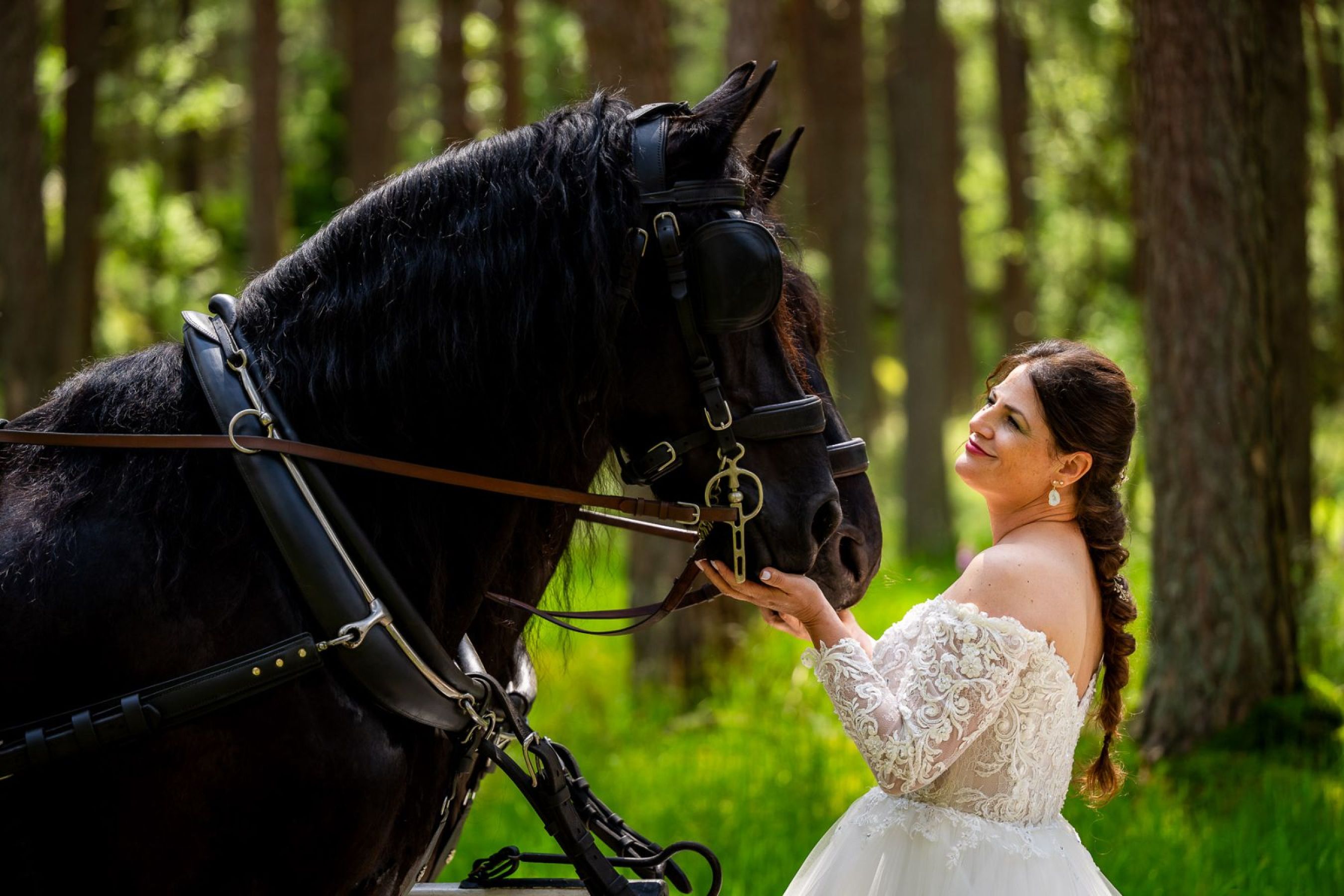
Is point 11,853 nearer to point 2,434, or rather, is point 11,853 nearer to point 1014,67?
point 2,434

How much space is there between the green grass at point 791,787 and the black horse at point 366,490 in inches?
20.2

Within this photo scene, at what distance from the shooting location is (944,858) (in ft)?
7.65

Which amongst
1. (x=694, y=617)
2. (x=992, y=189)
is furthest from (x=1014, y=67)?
(x=694, y=617)

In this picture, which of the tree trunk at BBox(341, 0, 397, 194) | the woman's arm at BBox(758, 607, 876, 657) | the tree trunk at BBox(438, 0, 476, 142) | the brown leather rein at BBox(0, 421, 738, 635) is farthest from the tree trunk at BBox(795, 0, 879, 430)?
the brown leather rein at BBox(0, 421, 738, 635)

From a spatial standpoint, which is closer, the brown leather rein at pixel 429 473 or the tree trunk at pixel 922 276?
the brown leather rein at pixel 429 473

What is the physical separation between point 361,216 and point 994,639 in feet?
4.57

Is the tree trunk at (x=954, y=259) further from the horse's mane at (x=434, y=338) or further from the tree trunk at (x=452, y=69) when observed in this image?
the horse's mane at (x=434, y=338)

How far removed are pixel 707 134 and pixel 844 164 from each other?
14.2 metres

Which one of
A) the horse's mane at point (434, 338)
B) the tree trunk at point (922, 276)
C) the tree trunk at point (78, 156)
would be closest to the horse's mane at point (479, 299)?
the horse's mane at point (434, 338)

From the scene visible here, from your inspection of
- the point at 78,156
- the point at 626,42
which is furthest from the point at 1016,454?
the point at 78,156

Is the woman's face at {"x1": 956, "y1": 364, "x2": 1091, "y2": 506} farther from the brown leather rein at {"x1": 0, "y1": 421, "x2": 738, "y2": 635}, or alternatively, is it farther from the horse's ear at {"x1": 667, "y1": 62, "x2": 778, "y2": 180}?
the horse's ear at {"x1": 667, "y1": 62, "x2": 778, "y2": 180}

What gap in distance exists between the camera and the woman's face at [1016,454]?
2.47m

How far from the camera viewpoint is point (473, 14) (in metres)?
15.4

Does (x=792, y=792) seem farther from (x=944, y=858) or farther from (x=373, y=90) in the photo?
(x=373, y=90)
